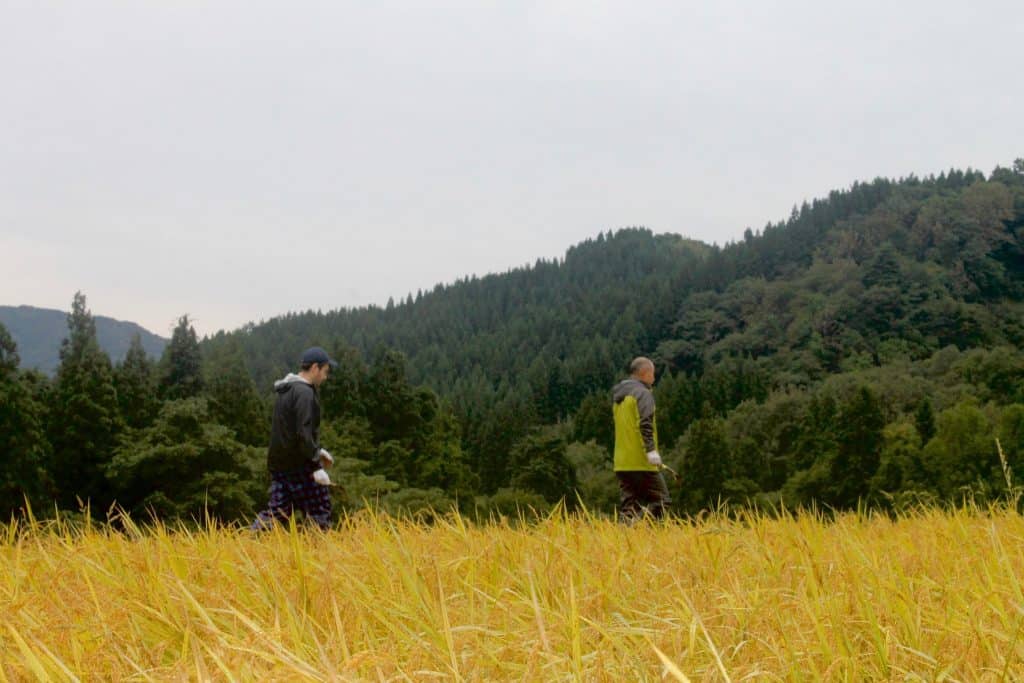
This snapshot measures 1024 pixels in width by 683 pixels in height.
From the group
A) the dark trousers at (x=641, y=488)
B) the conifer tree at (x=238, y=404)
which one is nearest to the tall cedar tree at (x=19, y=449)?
the conifer tree at (x=238, y=404)

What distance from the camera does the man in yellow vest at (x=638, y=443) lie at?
26.6 feet

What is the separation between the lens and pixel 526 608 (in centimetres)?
252

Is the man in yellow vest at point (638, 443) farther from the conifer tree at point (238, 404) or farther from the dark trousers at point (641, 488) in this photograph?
the conifer tree at point (238, 404)

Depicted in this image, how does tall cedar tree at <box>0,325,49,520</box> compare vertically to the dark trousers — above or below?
below

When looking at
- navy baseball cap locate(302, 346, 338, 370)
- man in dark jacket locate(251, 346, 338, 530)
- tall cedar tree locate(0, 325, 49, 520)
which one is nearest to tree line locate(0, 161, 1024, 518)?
tall cedar tree locate(0, 325, 49, 520)

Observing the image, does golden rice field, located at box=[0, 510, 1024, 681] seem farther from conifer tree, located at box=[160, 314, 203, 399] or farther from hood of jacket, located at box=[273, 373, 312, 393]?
conifer tree, located at box=[160, 314, 203, 399]

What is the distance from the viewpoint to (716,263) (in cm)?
18762

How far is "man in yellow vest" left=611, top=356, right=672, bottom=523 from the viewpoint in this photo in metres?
8.12

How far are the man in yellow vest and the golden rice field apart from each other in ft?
13.4

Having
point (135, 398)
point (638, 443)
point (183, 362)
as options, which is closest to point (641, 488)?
point (638, 443)

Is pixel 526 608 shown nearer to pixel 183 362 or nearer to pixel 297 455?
pixel 297 455

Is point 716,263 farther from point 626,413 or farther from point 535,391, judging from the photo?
point 626,413

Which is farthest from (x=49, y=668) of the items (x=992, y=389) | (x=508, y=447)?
(x=992, y=389)

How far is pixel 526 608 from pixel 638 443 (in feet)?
19.0
